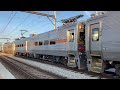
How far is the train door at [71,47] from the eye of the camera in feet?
66.5

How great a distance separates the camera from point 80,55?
756 inches

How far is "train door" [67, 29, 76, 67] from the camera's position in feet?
66.5

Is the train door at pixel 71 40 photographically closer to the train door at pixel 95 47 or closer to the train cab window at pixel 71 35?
the train cab window at pixel 71 35

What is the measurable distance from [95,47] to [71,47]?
4.70 meters

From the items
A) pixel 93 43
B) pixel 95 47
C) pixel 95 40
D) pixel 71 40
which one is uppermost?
pixel 71 40

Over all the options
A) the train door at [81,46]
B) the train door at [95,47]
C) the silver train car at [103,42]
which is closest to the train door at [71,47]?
the train door at [81,46]

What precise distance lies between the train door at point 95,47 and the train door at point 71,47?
11.8 feet

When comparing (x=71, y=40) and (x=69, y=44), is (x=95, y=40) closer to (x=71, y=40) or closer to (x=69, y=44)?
(x=71, y=40)

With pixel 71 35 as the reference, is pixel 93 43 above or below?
below

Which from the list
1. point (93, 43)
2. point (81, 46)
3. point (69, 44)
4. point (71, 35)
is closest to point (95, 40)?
point (93, 43)

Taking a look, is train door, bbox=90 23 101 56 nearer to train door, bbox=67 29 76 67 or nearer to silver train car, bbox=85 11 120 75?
silver train car, bbox=85 11 120 75

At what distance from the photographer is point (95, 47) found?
16.1 m

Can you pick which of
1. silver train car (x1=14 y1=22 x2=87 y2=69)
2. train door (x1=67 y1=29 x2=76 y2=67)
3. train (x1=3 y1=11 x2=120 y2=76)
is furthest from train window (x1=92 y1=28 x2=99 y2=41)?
train door (x1=67 y1=29 x2=76 y2=67)

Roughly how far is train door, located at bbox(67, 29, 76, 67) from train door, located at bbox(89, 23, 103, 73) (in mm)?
3611
